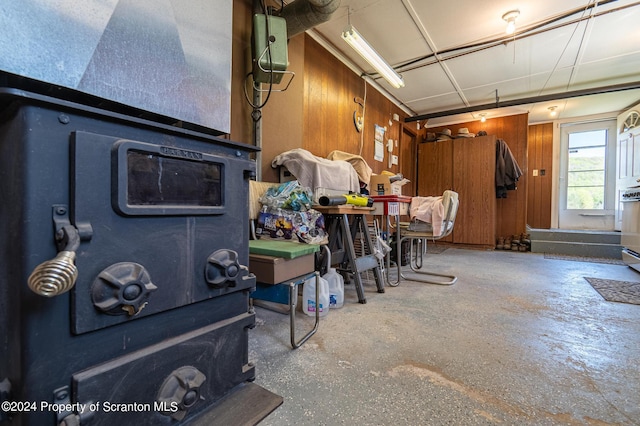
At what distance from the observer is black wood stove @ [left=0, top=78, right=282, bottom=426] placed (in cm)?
55

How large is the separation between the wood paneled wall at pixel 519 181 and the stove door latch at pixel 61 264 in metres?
6.01

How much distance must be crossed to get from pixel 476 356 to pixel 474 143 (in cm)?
455

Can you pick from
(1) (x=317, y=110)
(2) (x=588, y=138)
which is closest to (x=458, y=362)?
(1) (x=317, y=110)

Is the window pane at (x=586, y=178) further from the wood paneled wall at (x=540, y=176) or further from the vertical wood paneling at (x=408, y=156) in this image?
the vertical wood paneling at (x=408, y=156)

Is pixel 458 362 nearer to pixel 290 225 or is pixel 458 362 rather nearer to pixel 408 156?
pixel 290 225

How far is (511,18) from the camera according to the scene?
8.56 ft

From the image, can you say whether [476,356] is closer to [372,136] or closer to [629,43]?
[372,136]

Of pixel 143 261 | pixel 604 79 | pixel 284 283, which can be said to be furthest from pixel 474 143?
pixel 143 261

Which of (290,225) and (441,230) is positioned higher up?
(290,225)

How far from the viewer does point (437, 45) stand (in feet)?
10.2

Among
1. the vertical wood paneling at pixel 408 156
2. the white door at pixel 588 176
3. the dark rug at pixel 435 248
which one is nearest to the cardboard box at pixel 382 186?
the dark rug at pixel 435 248

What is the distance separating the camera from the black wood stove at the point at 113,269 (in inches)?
21.7

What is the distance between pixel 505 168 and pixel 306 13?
4.29 metres

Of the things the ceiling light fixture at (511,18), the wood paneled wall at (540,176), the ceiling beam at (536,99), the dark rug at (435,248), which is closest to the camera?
the ceiling light fixture at (511,18)
